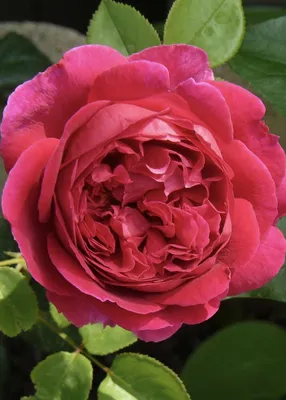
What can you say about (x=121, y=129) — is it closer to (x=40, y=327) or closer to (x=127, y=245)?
(x=127, y=245)

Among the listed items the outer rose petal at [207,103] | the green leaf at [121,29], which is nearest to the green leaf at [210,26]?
the green leaf at [121,29]

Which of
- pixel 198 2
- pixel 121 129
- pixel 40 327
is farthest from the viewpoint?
pixel 40 327

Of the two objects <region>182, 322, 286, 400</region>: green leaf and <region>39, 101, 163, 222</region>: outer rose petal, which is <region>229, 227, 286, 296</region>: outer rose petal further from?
<region>182, 322, 286, 400</region>: green leaf

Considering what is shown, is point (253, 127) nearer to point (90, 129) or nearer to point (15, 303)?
point (90, 129)

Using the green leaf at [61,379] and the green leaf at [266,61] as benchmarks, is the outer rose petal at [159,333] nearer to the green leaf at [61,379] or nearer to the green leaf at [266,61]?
the green leaf at [61,379]

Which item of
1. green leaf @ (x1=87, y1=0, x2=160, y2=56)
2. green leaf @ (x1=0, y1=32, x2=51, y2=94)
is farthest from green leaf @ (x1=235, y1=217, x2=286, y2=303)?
green leaf @ (x1=0, y1=32, x2=51, y2=94)

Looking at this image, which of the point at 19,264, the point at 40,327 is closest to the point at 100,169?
the point at 19,264
